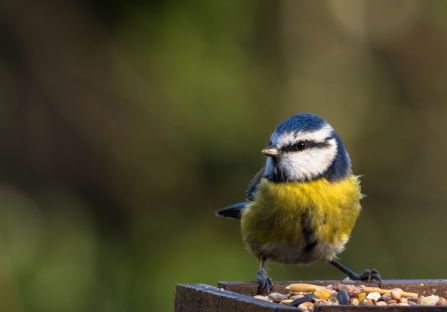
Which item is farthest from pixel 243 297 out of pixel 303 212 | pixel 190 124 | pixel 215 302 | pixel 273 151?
pixel 190 124

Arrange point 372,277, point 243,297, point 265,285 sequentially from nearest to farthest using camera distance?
1. point 243,297
2. point 265,285
3. point 372,277

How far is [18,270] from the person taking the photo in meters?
4.43

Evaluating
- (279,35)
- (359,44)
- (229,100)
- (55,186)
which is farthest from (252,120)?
(55,186)

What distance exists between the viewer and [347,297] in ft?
8.35

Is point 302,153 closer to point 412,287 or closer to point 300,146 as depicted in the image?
point 300,146

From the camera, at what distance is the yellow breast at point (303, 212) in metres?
3.04

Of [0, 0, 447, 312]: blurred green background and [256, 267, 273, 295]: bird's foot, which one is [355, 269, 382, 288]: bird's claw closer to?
[256, 267, 273, 295]: bird's foot

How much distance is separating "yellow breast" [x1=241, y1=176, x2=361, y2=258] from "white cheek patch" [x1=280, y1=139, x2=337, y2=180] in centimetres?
4

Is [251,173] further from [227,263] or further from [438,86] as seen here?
[438,86]

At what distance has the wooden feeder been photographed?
194cm

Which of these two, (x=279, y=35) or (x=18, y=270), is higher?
(x=279, y=35)

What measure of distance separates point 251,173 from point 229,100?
1.98ft

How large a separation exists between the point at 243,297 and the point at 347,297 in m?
0.55

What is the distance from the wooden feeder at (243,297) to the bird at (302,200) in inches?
9.7
